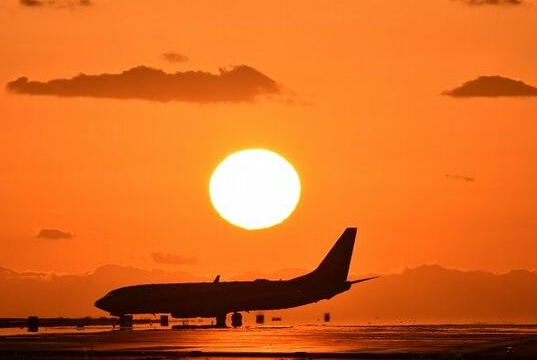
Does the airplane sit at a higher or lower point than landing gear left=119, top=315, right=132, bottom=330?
higher

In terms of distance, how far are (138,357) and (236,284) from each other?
275 feet

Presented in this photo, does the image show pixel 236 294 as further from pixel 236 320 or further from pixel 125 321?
pixel 125 321

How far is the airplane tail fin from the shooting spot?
145m

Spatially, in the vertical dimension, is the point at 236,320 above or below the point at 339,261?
below

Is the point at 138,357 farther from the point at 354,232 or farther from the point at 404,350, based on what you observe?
the point at 354,232

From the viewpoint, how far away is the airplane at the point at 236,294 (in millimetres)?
141625

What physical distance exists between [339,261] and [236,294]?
1581 centimetres

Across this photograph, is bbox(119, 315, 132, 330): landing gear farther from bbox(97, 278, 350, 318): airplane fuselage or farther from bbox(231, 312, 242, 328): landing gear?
bbox(231, 312, 242, 328): landing gear

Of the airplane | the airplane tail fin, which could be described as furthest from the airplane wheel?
the airplane tail fin

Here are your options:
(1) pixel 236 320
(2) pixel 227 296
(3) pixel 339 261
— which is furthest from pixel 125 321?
(3) pixel 339 261

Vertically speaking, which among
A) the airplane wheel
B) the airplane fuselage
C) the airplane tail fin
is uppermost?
the airplane tail fin

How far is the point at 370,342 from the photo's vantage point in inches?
3036

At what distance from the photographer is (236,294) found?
14138cm

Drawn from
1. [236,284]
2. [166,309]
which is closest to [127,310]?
[166,309]
